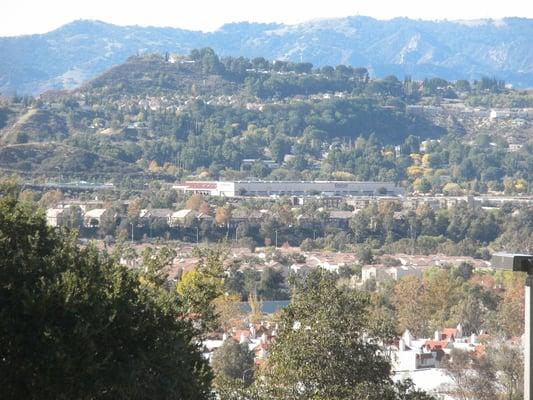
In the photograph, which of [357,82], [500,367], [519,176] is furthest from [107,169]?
[500,367]

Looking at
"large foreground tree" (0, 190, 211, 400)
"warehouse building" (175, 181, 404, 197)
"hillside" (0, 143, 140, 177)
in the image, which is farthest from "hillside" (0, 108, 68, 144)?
"large foreground tree" (0, 190, 211, 400)

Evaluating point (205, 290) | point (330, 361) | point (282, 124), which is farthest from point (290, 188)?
point (205, 290)

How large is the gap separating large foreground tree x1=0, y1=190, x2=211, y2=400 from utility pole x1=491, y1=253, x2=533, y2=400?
13.6ft

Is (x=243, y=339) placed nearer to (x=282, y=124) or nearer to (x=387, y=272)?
(x=387, y=272)

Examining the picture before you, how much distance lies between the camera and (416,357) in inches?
1435

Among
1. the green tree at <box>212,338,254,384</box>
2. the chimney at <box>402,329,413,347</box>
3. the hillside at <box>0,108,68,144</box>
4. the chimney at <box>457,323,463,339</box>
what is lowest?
the hillside at <box>0,108,68,144</box>

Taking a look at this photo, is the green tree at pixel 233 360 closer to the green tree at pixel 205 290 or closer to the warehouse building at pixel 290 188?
the green tree at pixel 205 290

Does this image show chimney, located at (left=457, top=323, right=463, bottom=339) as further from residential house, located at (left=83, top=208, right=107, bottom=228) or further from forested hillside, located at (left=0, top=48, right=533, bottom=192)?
forested hillside, located at (left=0, top=48, right=533, bottom=192)

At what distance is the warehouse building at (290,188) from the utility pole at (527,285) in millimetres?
89200

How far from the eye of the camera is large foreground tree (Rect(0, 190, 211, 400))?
40.7 feet

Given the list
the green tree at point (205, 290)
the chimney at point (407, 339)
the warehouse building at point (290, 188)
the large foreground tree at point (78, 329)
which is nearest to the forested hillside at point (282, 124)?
the warehouse building at point (290, 188)

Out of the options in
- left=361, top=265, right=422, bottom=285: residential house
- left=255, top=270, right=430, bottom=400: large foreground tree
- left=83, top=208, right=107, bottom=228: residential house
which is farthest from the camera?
left=83, top=208, right=107, bottom=228: residential house

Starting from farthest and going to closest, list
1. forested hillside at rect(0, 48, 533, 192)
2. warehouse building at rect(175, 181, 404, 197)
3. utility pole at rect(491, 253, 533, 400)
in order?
forested hillside at rect(0, 48, 533, 192) < warehouse building at rect(175, 181, 404, 197) < utility pole at rect(491, 253, 533, 400)

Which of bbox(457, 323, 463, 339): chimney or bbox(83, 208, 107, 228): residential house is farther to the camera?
bbox(83, 208, 107, 228): residential house
